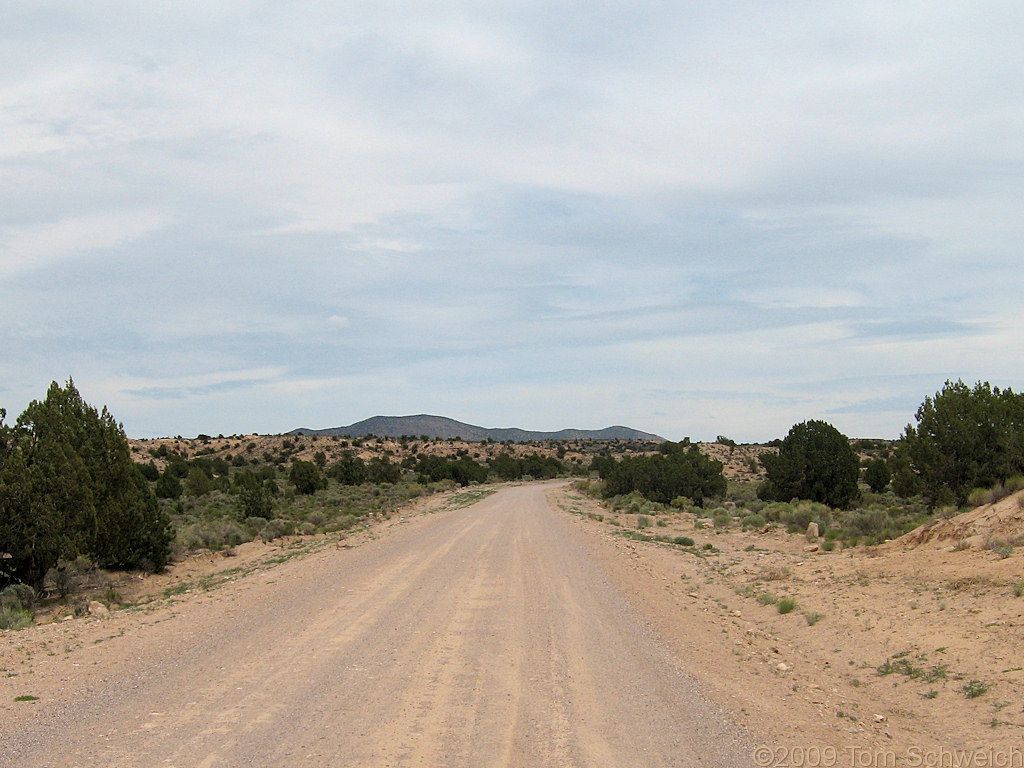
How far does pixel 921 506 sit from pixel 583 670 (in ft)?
74.2

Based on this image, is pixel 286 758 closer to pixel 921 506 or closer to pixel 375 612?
pixel 375 612

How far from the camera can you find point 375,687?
7.45 m

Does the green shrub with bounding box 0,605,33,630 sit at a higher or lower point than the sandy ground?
lower

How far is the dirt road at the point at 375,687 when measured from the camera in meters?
5.82

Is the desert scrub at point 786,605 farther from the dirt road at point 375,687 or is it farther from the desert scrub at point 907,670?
the desert scrub at point 907,670

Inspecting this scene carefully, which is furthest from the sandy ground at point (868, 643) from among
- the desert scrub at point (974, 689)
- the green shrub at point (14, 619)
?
the green shrub at point (14, 619)

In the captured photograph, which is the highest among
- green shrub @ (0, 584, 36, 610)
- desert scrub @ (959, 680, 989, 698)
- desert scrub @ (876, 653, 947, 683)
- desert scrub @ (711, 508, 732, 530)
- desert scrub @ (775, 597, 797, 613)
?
desert scrub @ (959, 680, 989, 698)

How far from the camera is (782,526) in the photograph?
2388cm

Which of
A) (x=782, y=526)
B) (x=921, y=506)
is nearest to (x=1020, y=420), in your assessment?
(x=921, y=506)

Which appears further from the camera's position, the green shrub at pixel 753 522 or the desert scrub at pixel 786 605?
the green shrub at pixel 753 522

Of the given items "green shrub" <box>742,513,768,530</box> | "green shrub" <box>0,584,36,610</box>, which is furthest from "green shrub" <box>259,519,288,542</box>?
"green shrub" <box>742,513,768,530</box>

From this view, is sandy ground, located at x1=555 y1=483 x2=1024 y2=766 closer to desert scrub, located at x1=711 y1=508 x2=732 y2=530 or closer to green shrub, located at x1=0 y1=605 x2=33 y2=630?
desert scrub, located at x1=711 y1=508 x2=732 y2=530

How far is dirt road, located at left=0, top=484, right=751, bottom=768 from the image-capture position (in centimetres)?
582

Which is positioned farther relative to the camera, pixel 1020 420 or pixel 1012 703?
pixel 1020 420
